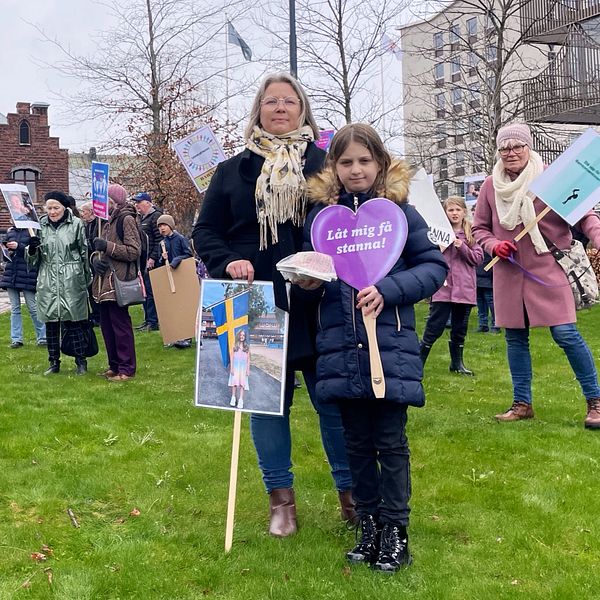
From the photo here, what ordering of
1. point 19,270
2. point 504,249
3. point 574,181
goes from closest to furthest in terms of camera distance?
1. point 574,181
2. point 504,249
3. point 19,270

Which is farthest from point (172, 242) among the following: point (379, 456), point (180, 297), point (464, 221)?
point (379, 456)

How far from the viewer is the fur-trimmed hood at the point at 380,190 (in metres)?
3.08

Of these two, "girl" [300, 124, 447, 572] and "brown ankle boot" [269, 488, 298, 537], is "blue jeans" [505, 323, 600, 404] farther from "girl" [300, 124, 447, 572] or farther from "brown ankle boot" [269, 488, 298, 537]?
"brown ankle boot" [269, 488, 298, 537]

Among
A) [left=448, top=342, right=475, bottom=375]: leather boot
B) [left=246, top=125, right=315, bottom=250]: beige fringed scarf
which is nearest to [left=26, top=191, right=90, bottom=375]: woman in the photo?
[left=448, top=342, right=475, bottom=375]: leather boot

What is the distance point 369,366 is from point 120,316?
5260mm

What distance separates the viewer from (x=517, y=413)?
18.2ft

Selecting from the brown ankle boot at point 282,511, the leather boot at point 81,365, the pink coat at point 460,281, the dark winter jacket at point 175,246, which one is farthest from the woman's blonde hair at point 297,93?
the dark winter jacket at point 175,246

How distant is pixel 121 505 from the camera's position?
155 inches

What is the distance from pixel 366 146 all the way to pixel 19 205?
678 centimetres

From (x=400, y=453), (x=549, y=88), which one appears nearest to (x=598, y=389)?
(x=400, y=453)

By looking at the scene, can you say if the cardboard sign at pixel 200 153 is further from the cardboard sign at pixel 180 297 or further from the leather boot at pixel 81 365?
the leather boot at pixel 81 365

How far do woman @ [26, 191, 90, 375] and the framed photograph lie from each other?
15.7 ft

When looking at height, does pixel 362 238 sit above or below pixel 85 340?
above

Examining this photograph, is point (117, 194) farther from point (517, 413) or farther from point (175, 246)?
point (517, 413)
